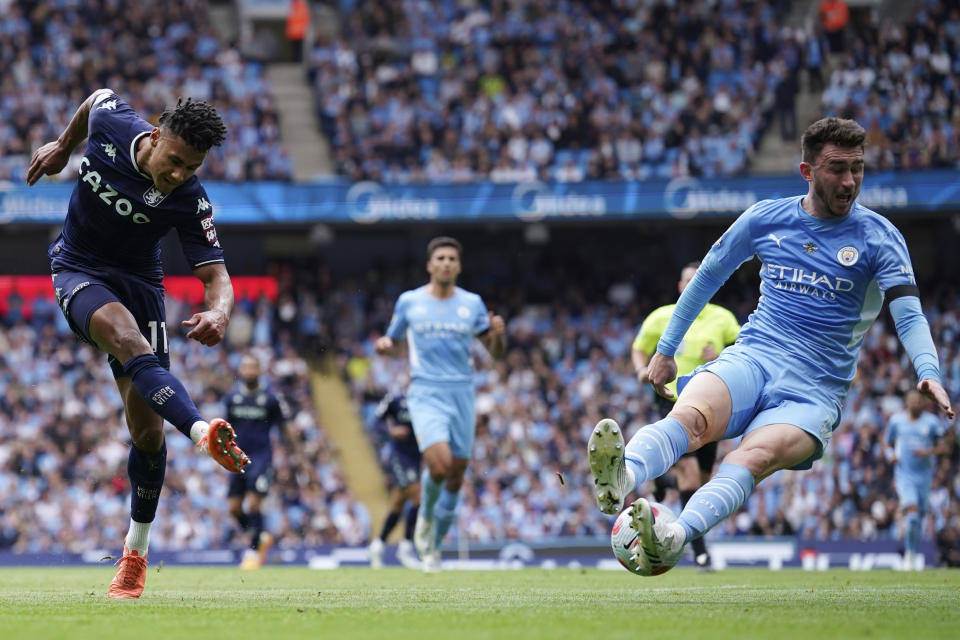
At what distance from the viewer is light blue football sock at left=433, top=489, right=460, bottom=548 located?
1220 cm

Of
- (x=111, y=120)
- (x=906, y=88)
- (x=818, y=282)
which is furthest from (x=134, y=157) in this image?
(x=906, y=88)

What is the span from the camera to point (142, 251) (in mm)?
7227

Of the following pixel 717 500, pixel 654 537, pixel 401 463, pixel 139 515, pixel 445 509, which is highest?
pixel 717 500

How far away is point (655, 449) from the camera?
5.92 m

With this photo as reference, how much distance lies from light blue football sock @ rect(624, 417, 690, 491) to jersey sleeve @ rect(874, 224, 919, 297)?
4.26 feet

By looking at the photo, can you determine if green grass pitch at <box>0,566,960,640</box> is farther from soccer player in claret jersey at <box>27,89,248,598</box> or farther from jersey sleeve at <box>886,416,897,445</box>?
jersey sleeve at <box>886,416,897,445</box>

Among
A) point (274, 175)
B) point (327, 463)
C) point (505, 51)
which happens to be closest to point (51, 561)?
point (327, 463)

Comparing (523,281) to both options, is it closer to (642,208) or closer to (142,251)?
(642,208)

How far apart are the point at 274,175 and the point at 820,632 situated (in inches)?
840

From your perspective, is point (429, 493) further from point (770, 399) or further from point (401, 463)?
point (770, 399)

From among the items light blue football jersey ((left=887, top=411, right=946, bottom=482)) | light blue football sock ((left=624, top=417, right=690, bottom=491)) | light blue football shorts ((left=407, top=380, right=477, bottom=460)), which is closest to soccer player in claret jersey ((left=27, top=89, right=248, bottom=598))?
light blue football sock ((left=624, top=417, right=690, bottom=491))

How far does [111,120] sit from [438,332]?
18.5 feet

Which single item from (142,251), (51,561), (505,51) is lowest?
(51,561)

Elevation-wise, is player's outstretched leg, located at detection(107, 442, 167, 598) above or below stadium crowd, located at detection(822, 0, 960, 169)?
below
